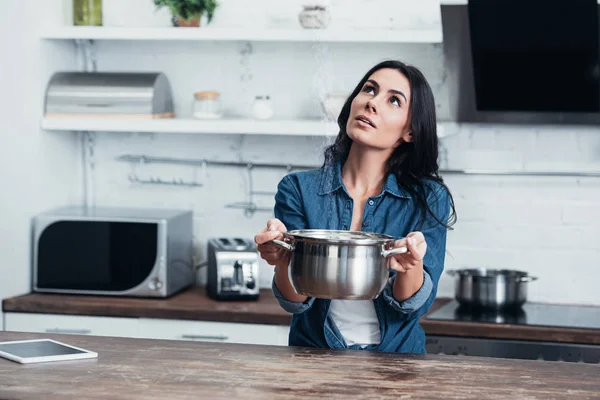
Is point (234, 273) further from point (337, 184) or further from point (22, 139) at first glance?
point (337, 184)

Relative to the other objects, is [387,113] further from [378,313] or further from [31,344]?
[31,344]

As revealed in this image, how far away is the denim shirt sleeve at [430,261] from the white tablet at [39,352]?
75 cm

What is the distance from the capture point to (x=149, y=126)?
3.75m

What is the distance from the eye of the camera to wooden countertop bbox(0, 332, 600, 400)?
179 centimetres

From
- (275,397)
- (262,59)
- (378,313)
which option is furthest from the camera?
(262,59)

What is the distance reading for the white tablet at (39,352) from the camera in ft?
6.66

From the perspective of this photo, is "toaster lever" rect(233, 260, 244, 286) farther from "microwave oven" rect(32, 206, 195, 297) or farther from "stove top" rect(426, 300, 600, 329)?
"stove top" rect(426, 300, 600, 329)

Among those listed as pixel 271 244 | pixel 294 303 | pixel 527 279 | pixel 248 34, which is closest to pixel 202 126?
pixel 248 34

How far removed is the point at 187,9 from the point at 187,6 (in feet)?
0.04

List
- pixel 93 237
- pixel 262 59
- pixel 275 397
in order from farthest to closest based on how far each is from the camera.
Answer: pixel 262 59
pixel 93 237
pixel 275 397

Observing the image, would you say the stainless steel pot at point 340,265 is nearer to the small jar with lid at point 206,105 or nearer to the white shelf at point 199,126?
the white shelf at point 199,126

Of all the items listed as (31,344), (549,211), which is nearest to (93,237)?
(31,344)

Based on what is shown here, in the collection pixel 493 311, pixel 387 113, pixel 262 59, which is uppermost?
pixel 262 59

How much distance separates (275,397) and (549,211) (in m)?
2.35
